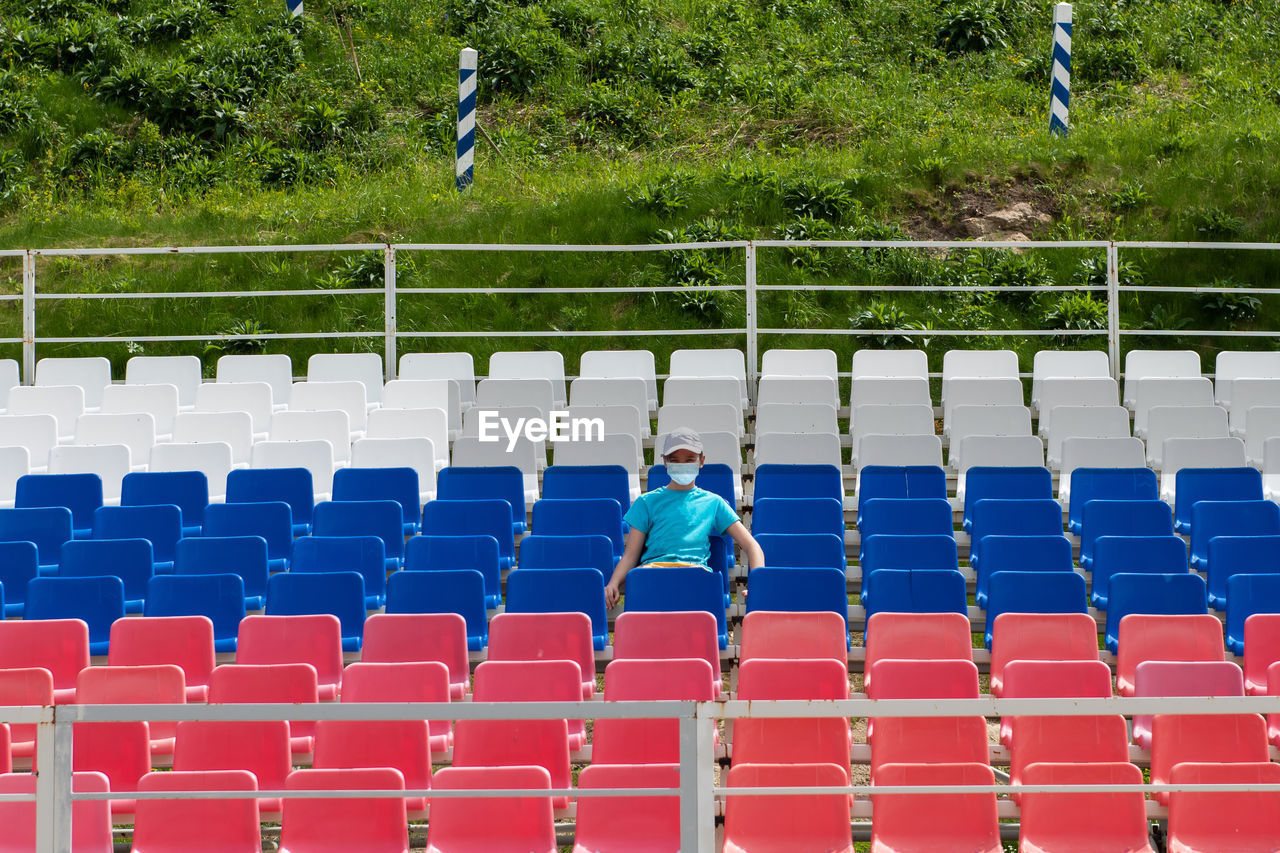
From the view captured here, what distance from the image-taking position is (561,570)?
19.6ft

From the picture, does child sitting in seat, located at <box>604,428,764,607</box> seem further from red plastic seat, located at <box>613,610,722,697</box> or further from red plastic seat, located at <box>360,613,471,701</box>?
red plastic seat, located at <box>360,613,471,701</box>

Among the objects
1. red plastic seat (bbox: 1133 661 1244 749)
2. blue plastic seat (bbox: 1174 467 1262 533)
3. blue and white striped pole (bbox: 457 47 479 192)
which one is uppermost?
blue and white striped pole (bbox: 457 47 479 192)

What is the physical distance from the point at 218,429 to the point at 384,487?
1.51 metres

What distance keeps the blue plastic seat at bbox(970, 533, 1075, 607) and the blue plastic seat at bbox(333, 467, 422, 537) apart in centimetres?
298

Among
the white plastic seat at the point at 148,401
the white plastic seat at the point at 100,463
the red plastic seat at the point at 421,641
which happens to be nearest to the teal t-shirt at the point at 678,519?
the red plastic seat at the point at 421,641

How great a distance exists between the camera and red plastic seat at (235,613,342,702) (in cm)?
553

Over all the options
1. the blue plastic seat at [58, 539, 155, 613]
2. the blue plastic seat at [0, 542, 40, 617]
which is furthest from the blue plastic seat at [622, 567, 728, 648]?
the blue plastic seat at [0, 542, 40, 617]

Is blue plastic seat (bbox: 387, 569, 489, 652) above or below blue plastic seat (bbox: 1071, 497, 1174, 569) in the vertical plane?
below

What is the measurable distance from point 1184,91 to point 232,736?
45.4ft

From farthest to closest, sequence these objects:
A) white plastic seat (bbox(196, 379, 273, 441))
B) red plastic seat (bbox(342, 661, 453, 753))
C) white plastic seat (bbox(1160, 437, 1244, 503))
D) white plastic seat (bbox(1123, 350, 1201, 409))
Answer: white plastic seat (bbox(1123, 350, 1201, 409)), white plastic seat (bbox(196, 379, 273, 441)), white plastic seat (bbox(1160, 437, 1244, 503)), red plastic seat (bbox(342, 661, 453, 753))

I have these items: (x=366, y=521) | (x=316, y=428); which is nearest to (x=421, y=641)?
(x=366, y=521)

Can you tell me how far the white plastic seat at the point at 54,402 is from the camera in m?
8.78

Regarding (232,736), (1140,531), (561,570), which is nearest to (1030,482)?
(1140,531)

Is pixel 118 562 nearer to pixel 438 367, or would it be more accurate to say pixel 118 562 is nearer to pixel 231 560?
pixel 231 560
